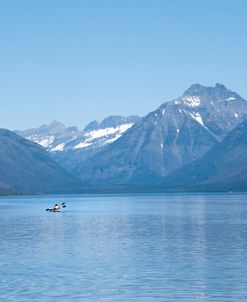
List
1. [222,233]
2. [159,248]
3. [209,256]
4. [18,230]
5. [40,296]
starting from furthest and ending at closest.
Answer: [18,230] < [222,233] < [159,248] < [209,256] < [40,296]

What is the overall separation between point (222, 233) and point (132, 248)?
3020cm

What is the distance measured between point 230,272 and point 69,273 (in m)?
15.8

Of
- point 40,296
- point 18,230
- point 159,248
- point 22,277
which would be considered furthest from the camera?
point 18,230

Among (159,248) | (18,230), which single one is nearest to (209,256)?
(159,248)

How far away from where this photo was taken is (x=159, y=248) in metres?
107

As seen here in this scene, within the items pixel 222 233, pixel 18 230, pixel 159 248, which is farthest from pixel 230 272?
pixel 18 230

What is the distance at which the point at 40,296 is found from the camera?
68000 millimetres

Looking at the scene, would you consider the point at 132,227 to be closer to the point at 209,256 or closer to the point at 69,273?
the point at 209,256

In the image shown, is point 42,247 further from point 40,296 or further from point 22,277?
point 40,296

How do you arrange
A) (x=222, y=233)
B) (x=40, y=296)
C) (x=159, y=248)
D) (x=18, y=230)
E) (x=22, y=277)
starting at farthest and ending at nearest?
(x=18, y=230) < (x=222, y=233) < (x=159, y=248) < (x=22, y=277) < (x=40, y=296)

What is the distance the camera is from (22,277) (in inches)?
3091

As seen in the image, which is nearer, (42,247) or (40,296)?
(40,296)

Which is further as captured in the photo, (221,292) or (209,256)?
(209,256)

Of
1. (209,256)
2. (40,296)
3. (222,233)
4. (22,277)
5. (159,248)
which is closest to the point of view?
(40,296)
